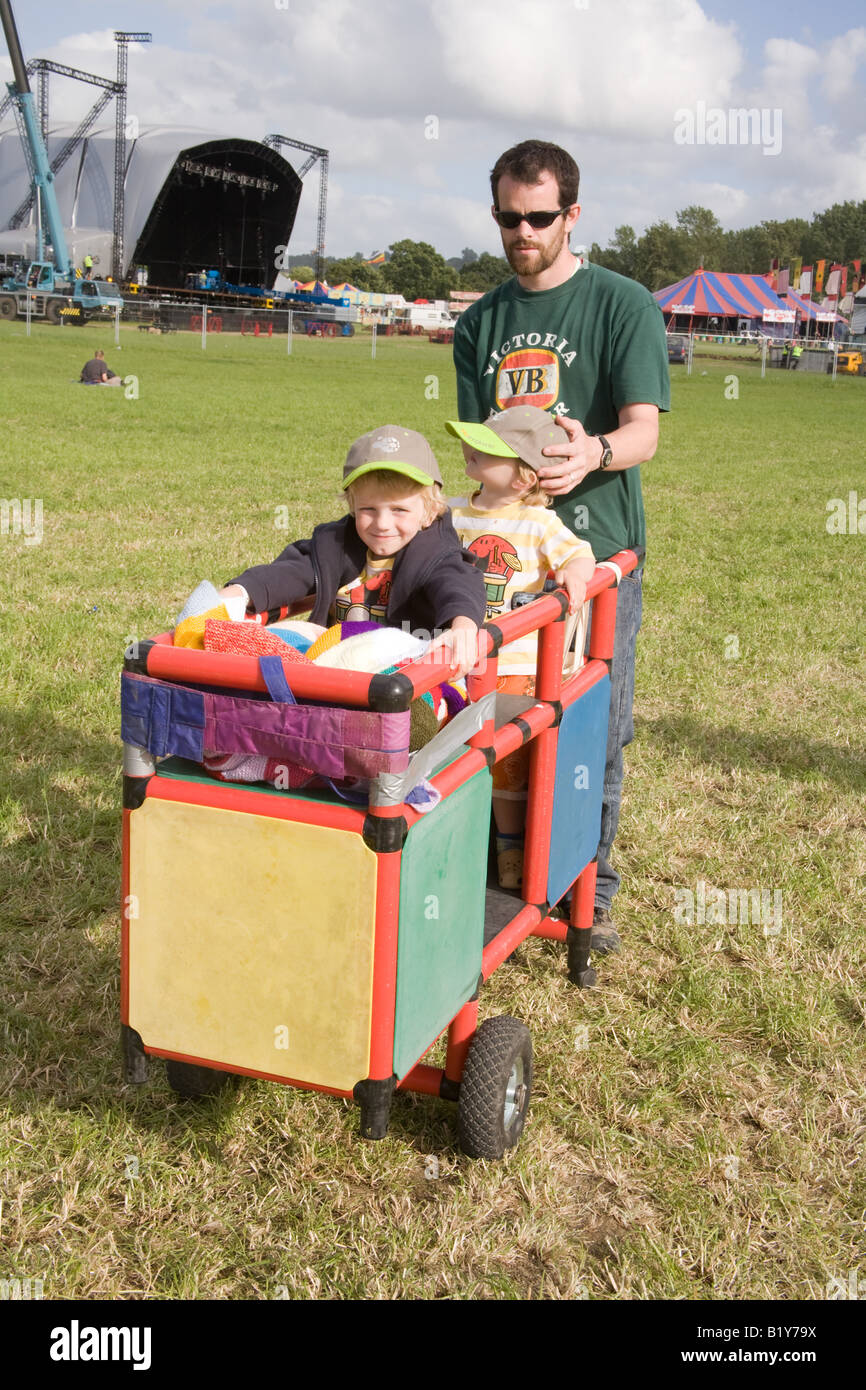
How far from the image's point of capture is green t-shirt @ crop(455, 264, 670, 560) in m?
3.38

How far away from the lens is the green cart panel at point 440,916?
2.17 metres

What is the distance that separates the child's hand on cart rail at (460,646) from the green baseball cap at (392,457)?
0.43 metres

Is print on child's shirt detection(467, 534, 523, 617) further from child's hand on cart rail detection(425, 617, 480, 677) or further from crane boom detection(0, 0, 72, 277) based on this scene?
crane boom detection(0, 0, 72, 277)

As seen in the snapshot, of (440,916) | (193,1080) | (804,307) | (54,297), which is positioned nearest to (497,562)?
(440,916)

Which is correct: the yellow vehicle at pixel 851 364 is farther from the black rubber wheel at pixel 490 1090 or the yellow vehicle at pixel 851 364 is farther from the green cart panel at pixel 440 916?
the green cart panel at pixel 440 916

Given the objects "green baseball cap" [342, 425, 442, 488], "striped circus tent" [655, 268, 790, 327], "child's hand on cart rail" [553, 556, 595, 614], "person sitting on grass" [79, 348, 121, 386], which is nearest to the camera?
"green baseball cap" [342, 425, 442, 488]

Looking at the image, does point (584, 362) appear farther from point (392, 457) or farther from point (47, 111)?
point (47, 111)

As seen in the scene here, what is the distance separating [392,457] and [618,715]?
1436mm

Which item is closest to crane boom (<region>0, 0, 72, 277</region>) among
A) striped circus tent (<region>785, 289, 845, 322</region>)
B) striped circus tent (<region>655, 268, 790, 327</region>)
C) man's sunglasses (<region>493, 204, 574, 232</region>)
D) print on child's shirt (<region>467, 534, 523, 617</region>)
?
striped circus tent (<region>655, 268, 790, 327</region>)

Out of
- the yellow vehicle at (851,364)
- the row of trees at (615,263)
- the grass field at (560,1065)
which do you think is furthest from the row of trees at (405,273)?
the grass field at (560,1065)

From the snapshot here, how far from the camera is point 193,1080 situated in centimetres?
290

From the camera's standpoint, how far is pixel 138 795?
7.23ft
